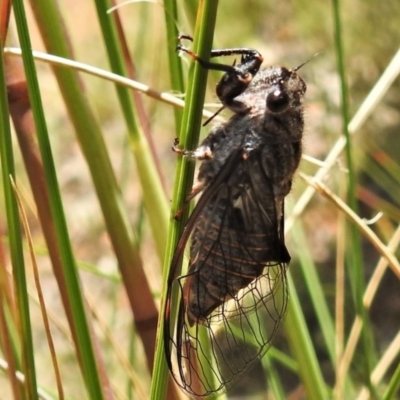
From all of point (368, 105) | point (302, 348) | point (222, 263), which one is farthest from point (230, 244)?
point (368, 105)

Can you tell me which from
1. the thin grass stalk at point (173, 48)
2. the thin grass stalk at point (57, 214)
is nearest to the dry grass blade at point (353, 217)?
the thin grass stalk at point (173, 48)

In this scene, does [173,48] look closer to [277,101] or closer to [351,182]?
[277,101]

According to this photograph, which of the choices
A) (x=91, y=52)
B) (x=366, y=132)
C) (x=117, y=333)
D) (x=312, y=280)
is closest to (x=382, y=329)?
(x=366, y=132)

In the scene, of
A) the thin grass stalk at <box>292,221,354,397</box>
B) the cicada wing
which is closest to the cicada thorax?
the cicada wing

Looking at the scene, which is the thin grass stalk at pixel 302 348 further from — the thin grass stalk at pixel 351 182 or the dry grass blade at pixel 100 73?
the dry grass blade at pixel 100 73

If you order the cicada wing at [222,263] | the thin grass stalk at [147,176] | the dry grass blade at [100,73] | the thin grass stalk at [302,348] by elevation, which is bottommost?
the thin grass stalk at [302,348]

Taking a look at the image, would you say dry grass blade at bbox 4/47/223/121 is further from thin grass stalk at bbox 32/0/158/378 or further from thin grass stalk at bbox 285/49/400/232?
thin grass stalk at bbox 285/49/400/232

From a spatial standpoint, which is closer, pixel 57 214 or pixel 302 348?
pixel 57 214
